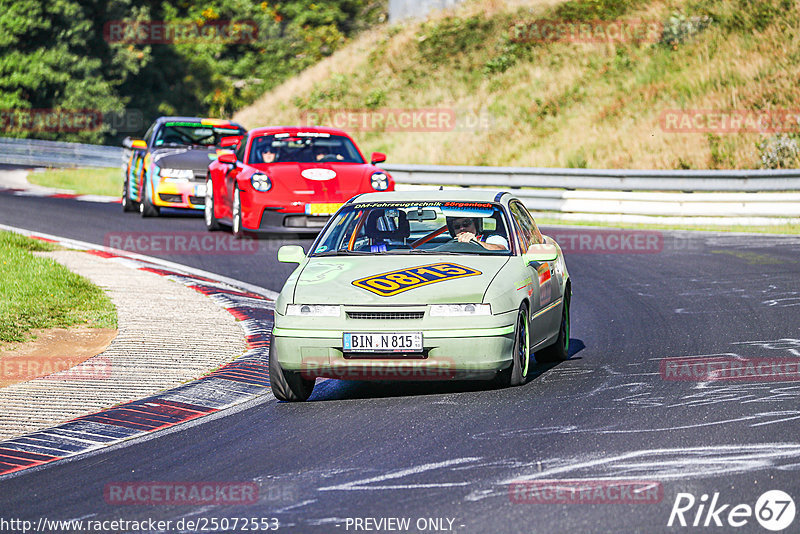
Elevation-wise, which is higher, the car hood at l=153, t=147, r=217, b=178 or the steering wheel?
the steering wheel

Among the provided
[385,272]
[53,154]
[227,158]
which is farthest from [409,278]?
[53,154]

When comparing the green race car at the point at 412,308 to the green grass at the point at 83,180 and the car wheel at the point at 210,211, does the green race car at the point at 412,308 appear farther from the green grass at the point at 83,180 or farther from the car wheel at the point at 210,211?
the green grass at the point at 83,180

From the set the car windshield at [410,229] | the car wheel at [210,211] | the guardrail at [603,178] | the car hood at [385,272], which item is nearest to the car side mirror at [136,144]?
the car wheel at [210,211]

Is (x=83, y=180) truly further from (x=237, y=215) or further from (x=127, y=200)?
(x=237, y=215)

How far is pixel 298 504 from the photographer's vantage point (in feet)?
20.0

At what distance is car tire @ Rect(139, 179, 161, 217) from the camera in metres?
21.8

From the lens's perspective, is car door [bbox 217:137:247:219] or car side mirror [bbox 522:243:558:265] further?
car door [bbox 217:137:247:219]

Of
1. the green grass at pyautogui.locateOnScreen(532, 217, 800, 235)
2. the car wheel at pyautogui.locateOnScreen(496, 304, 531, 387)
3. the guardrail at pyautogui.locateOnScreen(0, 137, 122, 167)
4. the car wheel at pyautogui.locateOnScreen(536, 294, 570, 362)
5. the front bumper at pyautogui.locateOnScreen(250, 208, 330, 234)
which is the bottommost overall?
the guardrail at pyautogui.locateOnScreen(0, 137, 122, 167)

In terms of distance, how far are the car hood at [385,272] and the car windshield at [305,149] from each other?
32.9 feet

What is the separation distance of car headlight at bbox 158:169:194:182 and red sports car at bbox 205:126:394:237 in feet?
3.57

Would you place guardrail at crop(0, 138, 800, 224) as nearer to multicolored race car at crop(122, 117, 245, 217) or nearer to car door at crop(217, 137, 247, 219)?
multicolored race car at crop(122, 117, 245, 217)

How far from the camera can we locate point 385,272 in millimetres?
8828

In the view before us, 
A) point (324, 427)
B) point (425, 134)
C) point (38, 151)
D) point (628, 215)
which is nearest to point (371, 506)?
point (324, 427)

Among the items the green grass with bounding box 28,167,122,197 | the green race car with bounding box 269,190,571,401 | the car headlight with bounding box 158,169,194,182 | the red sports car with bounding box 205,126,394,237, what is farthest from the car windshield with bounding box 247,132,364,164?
the green grass with bounding box 28,167,122,197
